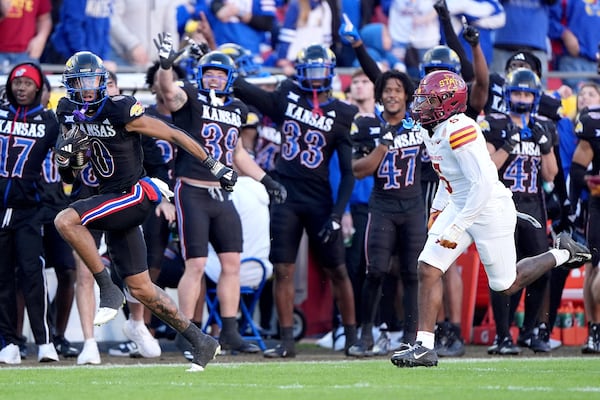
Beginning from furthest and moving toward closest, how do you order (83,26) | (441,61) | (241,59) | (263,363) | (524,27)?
1. (524,27)
2. (83,26)
3. (241,59)
4. (441,61)
5. (263,363)

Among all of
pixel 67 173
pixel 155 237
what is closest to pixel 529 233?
pixel 155 237

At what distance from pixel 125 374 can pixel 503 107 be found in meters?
4.46

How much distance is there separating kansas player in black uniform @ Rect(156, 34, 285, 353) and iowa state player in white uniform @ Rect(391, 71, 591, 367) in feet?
6.93

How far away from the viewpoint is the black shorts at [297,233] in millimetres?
11320

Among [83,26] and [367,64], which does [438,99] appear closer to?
[367,64]

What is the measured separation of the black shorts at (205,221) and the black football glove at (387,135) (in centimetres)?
134

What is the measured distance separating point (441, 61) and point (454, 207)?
2.99 meters

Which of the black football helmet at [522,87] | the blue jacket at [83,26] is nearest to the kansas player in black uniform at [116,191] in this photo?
the black football helmet at [522,87]

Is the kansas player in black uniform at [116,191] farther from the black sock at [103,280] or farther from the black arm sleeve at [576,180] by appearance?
the black arm sleeve at [576,180]

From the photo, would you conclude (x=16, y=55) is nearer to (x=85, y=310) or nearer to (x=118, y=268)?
(x=85, y=310)

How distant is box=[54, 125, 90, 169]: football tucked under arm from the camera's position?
28.8ft

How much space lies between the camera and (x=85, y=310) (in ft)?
35.6

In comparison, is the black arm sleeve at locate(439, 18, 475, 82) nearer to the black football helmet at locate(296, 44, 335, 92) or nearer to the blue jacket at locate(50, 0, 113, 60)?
the black football helmet at locate(296, 44, 335, 92)

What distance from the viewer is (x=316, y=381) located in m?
8.12
